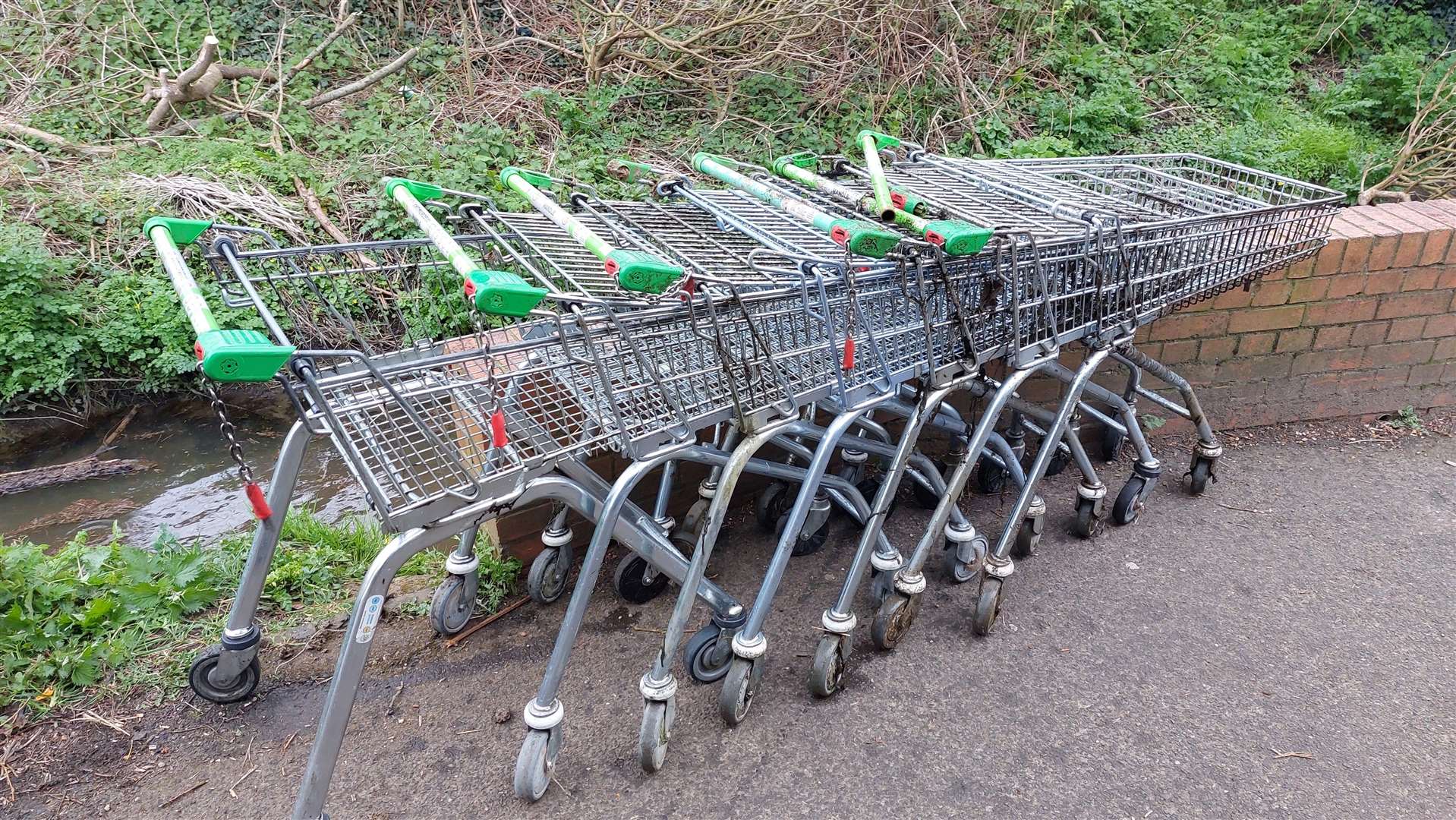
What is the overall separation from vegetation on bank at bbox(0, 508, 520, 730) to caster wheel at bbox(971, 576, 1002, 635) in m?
1.64

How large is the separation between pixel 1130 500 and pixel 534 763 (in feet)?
8.48

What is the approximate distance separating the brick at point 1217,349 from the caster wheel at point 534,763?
347 centimetres

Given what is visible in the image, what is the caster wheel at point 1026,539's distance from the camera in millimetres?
3359

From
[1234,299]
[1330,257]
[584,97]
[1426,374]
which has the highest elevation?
[584,97]

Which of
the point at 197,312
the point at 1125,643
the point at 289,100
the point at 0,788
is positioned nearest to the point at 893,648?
the point at 1125,643

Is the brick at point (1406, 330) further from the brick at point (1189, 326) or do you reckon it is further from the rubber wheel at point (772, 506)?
the rubber wheel at point (772, 506)

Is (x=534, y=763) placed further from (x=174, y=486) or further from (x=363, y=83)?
(x=363, y=83)

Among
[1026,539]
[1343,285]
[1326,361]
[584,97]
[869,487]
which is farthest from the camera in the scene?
[584,97]

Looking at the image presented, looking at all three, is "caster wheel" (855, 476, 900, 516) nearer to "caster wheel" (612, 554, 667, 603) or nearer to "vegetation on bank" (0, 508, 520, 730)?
"caster wheel" (612, 554, 667, 603)

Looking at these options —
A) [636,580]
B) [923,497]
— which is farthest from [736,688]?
[923,497]

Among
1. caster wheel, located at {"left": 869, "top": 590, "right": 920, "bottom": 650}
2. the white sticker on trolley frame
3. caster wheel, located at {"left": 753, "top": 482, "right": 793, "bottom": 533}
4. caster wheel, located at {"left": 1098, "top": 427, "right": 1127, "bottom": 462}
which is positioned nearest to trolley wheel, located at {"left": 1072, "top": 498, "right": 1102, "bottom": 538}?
caster wheel, located at {"left": 1098, "top": 427, "right": 1127, "bottom": 462}

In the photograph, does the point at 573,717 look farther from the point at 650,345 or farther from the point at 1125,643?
the point at 1125,643

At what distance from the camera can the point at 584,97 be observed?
668 centimetres

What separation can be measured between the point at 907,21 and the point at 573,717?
5.72m
